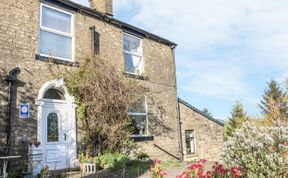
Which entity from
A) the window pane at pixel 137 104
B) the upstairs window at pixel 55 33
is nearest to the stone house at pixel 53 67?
the upstairs window at pixel 55 33

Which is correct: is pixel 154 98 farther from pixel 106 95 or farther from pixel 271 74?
pixel 271 74

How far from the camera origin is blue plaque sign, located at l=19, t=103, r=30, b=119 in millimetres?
9016

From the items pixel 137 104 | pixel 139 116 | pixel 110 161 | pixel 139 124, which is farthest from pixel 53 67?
pixel 139 124

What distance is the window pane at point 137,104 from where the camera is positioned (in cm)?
1211

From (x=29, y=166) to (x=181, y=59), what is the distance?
10530 millimetres

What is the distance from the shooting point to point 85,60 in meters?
11.2

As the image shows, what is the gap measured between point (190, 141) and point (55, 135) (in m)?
8.61

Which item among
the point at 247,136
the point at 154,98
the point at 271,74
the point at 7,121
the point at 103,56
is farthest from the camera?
the point at 271,74

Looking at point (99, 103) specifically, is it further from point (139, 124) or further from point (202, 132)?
point (202, 132)

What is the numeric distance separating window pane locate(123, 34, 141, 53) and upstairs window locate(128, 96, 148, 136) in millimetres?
2415

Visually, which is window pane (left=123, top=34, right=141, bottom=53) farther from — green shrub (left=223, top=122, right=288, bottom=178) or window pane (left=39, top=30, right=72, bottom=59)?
green shrub (left=223, top=122, right=288, bottom=178)

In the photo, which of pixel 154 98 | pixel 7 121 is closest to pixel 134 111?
pixel 154 98

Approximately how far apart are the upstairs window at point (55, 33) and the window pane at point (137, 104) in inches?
118

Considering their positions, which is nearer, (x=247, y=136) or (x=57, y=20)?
(x=247, y=136)
